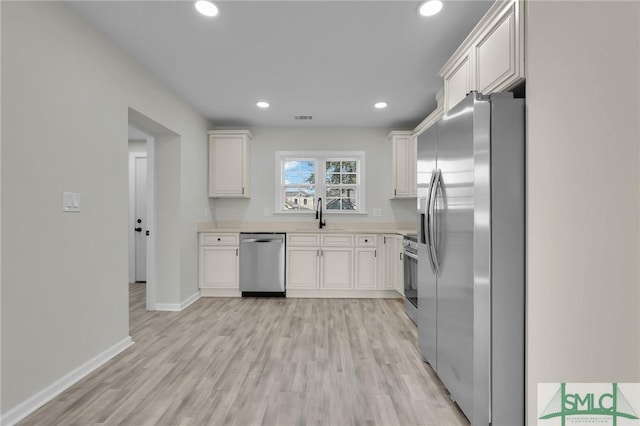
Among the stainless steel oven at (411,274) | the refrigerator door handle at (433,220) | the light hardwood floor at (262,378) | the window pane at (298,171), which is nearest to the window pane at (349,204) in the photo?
the window pane at (298,171)

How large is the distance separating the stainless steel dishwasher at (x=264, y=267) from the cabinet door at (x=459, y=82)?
2658 millimetres

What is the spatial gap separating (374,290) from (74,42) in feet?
12.7

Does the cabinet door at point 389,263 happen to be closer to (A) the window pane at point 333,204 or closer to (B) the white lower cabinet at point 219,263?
(A) the window pane at point 333,204

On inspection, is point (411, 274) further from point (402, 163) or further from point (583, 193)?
point (583, 193)

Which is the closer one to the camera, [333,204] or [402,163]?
[402,163]

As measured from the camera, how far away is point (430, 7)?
81.2 inches

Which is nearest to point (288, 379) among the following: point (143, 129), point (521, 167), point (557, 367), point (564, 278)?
point (557, 367)

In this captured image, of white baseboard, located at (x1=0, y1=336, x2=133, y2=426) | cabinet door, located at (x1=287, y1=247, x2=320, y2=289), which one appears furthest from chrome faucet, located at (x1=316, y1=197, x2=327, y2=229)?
white baseboard, located at (x1=0, y1=336, x2=133, y2=426)

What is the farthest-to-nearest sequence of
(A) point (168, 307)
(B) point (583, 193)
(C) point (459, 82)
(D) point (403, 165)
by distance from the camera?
(D) point (403, 165), (A) point (168, 307), (C) point (459, 82), (B) point (583, 193)

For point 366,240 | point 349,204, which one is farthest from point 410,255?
point 349,204

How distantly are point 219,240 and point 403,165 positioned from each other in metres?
2.79

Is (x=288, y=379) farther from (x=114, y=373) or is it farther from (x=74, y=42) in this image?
(x=74, y=42)

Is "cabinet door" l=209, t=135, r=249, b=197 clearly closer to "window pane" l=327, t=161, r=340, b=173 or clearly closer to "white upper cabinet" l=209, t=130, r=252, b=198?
"white upper cabinet" l=209, t=130, r=252, b=198

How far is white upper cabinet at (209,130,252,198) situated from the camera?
4566 mm
